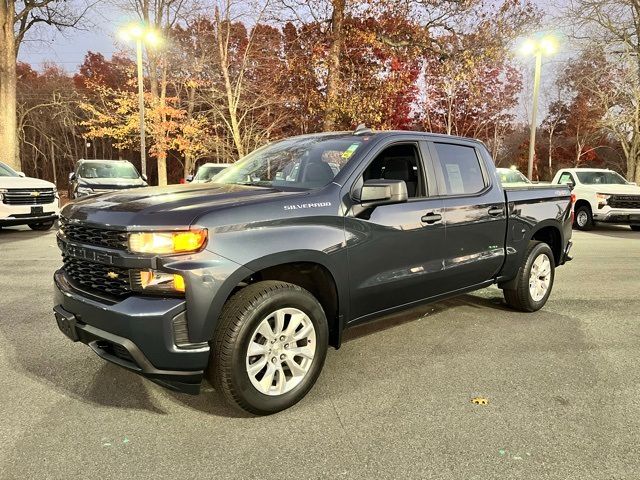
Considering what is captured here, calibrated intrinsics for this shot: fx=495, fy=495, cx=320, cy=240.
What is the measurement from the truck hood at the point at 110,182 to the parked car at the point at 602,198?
40.3 feet

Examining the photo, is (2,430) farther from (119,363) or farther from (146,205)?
(146,205)

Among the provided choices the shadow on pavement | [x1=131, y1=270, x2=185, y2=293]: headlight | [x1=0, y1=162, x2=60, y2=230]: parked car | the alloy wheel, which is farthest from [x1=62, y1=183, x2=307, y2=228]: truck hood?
the shadow on pavement

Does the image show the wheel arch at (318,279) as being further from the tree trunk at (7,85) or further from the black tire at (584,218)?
the tree trunk at (7,85)

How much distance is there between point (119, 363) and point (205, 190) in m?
1.35

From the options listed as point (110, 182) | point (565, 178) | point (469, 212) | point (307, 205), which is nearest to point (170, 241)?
point (307, 205)

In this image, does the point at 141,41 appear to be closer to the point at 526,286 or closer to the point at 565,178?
the point at 565,178

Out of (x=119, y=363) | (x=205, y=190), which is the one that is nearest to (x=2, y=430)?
(x=119, y=363)

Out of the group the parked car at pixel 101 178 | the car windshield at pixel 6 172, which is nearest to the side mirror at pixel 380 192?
the car windshield at pixel 6 172

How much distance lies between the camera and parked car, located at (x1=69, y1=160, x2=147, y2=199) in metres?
14.0

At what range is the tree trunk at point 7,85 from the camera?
17.6 meters

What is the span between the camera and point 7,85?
17.7 metres

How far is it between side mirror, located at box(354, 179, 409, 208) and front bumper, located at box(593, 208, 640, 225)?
1302cm

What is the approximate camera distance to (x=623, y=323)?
5211mm

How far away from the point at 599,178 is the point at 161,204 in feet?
52.1
